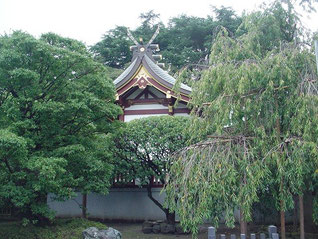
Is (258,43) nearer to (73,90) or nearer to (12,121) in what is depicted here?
(73,90)

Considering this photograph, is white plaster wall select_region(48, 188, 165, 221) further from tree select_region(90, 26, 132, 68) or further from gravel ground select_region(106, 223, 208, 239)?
tree select_region(90, 26, 132, 68)

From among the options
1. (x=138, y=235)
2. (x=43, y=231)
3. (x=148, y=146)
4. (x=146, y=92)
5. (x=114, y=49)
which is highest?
(x=114, y=49)

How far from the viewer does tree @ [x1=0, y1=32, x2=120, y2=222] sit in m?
7.07

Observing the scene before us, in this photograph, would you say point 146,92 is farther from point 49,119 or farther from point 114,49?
point 114,49

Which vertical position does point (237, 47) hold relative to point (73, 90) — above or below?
above

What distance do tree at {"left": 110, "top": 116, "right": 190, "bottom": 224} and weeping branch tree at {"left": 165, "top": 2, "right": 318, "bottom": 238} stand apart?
217 centimetres

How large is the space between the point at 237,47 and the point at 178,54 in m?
19.7

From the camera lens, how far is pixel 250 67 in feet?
21.0

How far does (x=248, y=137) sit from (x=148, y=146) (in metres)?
3.67

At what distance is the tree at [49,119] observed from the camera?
23.2 ft

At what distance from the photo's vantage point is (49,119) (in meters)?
7.81

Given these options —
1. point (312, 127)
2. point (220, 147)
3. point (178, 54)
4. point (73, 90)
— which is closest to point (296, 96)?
point (312, 127)

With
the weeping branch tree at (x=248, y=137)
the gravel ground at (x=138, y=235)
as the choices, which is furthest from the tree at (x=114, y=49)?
the weeping branch tree at (x=248, y=137)

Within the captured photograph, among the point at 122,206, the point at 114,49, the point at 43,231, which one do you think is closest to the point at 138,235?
the point at 122,206
